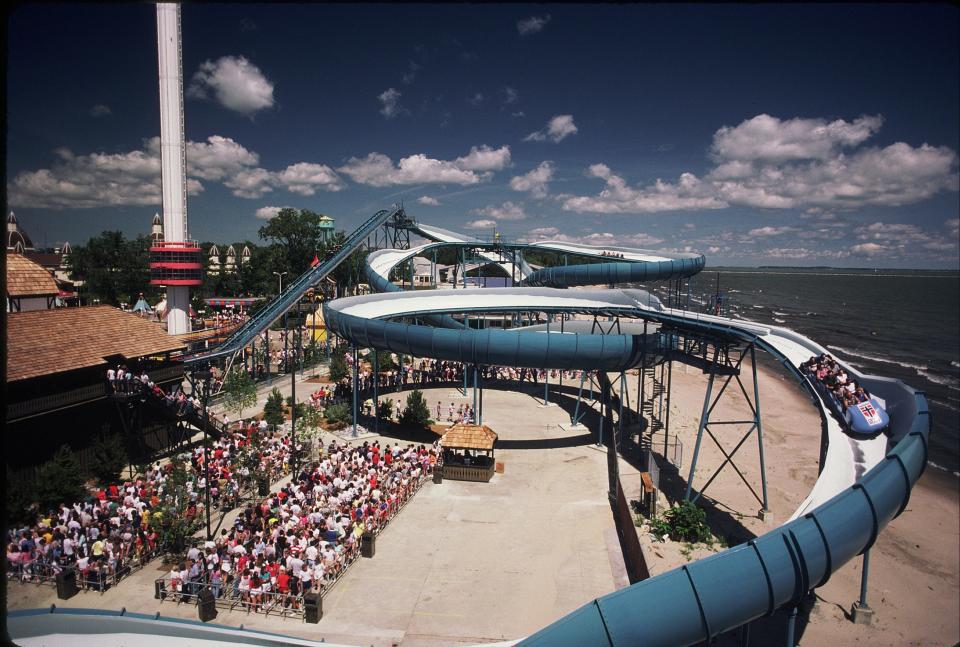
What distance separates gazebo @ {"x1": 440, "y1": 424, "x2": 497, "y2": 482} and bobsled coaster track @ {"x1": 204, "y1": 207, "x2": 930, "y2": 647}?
3599 mm

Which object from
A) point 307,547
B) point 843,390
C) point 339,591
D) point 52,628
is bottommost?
point 339,591

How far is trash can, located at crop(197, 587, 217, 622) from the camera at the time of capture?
12555 millimetres

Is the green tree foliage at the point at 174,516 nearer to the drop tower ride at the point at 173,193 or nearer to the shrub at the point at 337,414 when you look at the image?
the shrub at the point at 337,414

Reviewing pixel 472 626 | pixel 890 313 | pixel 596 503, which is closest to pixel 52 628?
pixel 472 626

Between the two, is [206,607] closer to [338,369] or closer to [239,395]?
[239,395]

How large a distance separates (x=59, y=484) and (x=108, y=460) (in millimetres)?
2943

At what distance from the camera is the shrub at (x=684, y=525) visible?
17.5 meters

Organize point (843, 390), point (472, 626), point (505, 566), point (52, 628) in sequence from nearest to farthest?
1. point (52, 628)
2. point (472, 626)
3. point (843, 390)
4. point (505, 566)

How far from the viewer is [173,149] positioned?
44969 mm

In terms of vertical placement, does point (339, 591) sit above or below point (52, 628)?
below

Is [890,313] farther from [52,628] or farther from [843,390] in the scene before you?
[52,628]

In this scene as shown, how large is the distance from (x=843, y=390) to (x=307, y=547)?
14650mm

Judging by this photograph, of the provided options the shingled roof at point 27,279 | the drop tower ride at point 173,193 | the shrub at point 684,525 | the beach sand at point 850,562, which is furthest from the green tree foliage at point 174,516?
the drop tower ride at point 173,193

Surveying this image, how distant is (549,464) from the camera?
23609 mm
